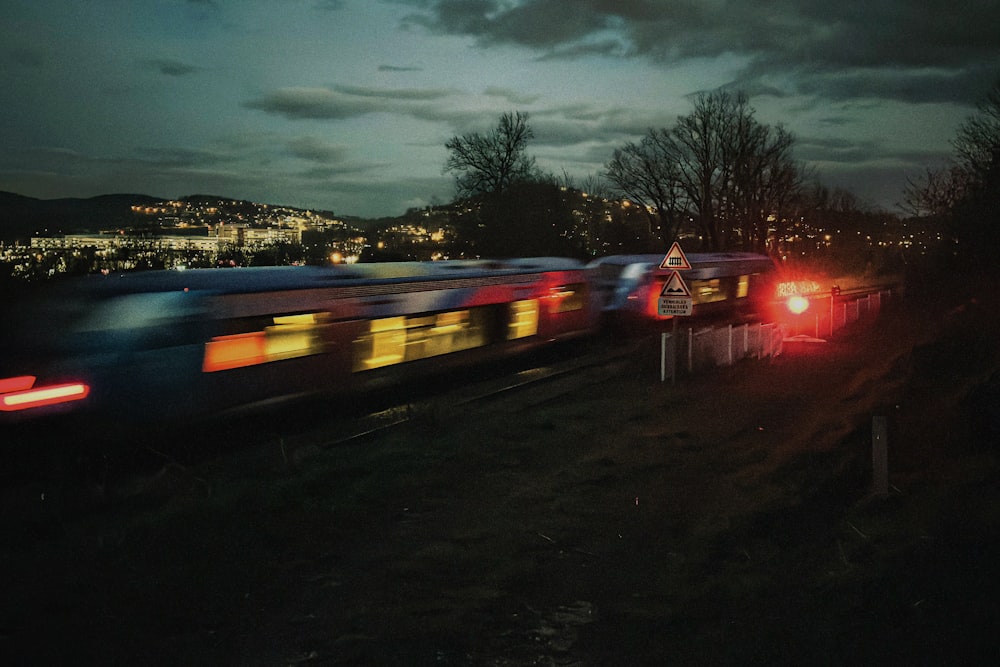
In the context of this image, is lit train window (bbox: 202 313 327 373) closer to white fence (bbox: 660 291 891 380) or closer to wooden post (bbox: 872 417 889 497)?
white fence (bbox: 660 291 891 380)

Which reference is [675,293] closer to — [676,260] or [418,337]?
[676,260]

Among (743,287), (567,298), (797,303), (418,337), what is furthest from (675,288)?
(743,287)

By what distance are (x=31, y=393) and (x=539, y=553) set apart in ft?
20.3

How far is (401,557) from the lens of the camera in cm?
679

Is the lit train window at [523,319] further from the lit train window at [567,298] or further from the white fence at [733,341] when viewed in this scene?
the white fence at [733,341]

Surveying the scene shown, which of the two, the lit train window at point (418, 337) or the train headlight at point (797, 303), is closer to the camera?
the lit train window at point (418, 337)

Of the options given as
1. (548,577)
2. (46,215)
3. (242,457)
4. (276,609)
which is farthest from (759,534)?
(46,215)

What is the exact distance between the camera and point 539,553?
6.89m

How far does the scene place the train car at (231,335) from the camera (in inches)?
385

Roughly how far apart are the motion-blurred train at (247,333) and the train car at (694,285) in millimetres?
5520

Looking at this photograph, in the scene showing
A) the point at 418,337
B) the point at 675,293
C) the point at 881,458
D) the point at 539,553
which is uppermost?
the point at 675,293

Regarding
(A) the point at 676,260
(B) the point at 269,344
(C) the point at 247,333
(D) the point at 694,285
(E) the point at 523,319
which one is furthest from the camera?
(D) the point at 694,285

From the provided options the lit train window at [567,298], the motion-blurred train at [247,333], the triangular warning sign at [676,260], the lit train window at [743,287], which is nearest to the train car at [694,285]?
the lit train window at [743,287]

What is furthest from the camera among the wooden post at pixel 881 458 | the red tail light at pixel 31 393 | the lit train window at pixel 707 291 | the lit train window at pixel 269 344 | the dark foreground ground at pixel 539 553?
the lit train window at pixel 707 291
